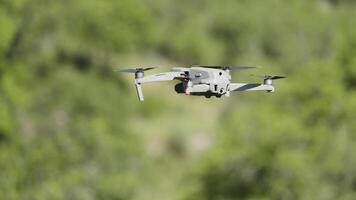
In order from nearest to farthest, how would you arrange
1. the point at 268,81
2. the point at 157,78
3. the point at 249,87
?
the point at 157,78 → the point at 249,87 → the point at 268,81

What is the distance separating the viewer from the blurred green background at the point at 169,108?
2800 inches

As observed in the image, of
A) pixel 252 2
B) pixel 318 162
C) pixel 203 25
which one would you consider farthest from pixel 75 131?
pixel 252 2

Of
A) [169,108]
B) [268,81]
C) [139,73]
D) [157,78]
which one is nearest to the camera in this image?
[157,78]

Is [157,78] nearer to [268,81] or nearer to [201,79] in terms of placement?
[201,79]

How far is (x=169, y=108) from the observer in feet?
427

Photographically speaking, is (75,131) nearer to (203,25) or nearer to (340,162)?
(340,162)

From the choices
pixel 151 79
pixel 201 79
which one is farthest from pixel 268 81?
pixel 151 79

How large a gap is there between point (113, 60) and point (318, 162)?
64485 millimetres

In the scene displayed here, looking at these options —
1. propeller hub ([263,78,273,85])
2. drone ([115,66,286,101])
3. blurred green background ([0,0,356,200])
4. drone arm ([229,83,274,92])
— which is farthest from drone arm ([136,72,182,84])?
blurred green background ([0,0,356,200])

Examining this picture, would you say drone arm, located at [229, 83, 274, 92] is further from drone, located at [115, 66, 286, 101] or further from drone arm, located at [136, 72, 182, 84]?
drone arm, located at [136, 72, 182, 84]

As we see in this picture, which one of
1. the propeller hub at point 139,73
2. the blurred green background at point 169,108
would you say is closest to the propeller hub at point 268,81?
the propeller hub at point 139,73

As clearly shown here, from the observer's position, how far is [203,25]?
154 m

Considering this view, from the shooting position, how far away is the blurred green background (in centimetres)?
7112

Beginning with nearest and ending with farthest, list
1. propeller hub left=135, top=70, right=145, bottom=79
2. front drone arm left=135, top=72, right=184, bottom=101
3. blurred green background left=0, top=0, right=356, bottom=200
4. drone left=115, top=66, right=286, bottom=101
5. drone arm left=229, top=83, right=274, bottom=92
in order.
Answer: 1. front drone arm left=135, top=72, right=184, bottom=101
2. propeller hub left=135, top=70, right=145, bottom=79
3. drone left=115, top=66, right=286, bottom=101
4. drone arm left=229, top=83, right=274, bottom=92
5. blurred green background left=0, top=0, right=356, bottom=200
